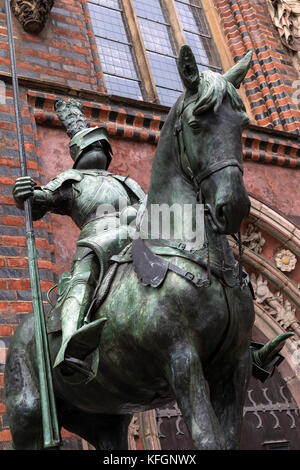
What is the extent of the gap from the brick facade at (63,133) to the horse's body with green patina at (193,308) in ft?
6.34

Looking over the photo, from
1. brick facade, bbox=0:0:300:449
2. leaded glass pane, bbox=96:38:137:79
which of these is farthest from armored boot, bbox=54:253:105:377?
leaded glass pane, bbox=96:38:137:79

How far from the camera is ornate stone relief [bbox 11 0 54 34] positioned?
22.5 feet

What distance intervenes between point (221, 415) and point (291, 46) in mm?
7256

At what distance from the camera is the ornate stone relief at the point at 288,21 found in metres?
9.03

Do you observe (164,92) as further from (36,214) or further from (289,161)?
(36,214)

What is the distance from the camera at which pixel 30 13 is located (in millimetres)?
6840

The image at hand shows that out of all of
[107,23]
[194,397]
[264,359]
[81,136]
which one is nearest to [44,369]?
[194,397]

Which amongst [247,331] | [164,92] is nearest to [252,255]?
[164,92]

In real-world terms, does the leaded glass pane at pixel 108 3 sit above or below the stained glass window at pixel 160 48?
above

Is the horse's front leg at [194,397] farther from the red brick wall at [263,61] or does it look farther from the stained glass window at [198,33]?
the stained glass window at [198,33]

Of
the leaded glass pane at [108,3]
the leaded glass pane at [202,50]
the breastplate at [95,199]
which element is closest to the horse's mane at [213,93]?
the breastplate at [95,199]

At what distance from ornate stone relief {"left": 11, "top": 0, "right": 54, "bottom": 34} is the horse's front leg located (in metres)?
5.17
